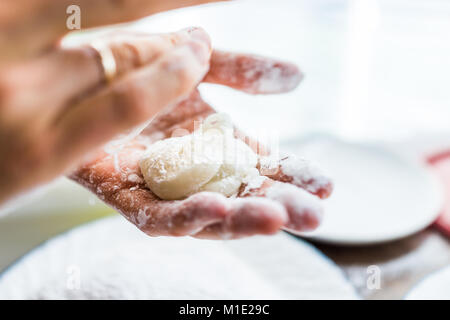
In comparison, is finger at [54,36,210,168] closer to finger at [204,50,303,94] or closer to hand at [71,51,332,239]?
hand at [71,51,332,239]

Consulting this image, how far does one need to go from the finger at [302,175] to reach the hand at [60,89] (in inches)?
6.3

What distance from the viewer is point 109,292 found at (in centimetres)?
61

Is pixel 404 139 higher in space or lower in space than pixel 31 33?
lower

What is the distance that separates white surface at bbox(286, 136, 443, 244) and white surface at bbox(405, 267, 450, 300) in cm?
12

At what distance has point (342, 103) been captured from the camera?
4.42ft

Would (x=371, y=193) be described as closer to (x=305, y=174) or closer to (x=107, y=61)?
(x=305, y=174)

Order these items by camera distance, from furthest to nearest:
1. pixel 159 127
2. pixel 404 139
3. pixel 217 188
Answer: pixel 404 139, pixel 159 127, pixel 217 188

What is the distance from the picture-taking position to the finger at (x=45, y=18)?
0.28m

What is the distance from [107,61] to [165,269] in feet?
1.32

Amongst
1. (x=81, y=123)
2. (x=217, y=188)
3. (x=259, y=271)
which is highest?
(x=81, y=123)

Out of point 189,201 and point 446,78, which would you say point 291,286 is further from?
point 446,78

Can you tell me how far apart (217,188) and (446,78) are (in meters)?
1.22

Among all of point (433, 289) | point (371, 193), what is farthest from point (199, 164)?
point (371, 193)
